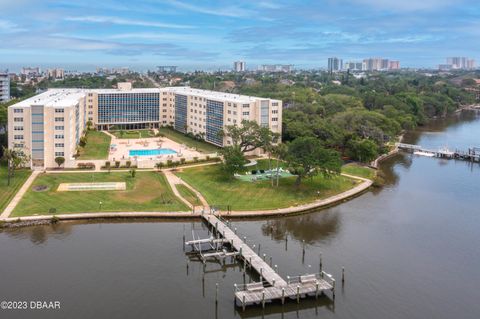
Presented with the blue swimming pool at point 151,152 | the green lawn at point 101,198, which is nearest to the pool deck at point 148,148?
the blue swimming pool at point 151,152

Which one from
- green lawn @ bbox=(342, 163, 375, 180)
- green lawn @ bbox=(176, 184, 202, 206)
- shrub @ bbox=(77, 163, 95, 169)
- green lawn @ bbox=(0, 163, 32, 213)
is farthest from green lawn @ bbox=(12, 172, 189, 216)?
green lawn @ bbox=(342, 163, 375, 180)

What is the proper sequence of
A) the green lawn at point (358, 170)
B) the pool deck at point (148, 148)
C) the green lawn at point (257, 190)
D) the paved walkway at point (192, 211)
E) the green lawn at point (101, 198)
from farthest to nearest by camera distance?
the pool deck at point (148, 148)
the green lawn at point (358, 170)
the green lawn at point (257, 190)
the green lawn at point (101, 198)
the paved walkway at point (192, 211)

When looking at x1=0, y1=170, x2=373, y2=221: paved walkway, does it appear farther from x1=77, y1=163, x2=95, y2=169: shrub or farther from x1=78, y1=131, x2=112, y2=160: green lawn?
x1=78, y1=131, x2=112, y2=160: green lawn

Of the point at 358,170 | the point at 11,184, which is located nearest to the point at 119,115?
the point at 11,184

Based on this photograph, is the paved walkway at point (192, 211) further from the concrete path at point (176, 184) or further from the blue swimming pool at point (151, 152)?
the blue swimming pool at point (151, 152)

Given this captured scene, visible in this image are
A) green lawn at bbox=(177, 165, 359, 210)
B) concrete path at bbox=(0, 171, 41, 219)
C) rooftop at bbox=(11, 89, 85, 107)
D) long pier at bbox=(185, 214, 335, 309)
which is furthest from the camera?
rooftop at bbox=(11, 89, 85, 107)

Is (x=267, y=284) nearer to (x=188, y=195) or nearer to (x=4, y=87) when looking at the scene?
(x=188, y=195)
